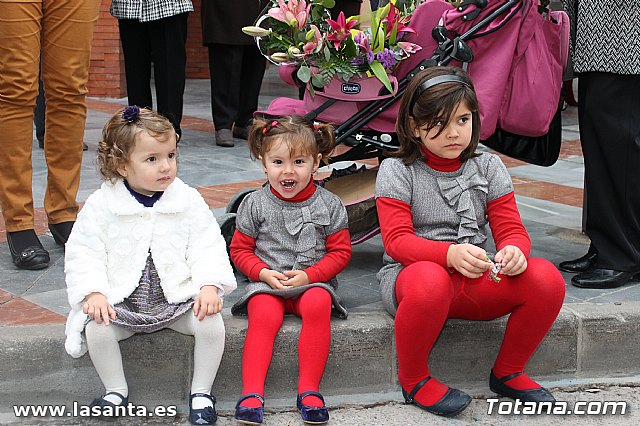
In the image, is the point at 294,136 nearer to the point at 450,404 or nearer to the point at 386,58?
the point at 386,58

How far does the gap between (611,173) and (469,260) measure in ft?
3.84

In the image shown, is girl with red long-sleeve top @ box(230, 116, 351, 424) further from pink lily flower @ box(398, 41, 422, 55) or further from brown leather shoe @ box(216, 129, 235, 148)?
brown leather shoe @ box(216, 129, 235, 148)

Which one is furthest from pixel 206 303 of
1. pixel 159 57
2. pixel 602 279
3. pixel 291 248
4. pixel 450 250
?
pixel 159 57

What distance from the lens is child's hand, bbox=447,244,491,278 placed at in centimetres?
331

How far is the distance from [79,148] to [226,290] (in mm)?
1548

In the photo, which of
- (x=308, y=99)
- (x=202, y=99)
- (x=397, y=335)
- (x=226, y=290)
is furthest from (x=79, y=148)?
(x=202, y=99)

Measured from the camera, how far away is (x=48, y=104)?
448cm

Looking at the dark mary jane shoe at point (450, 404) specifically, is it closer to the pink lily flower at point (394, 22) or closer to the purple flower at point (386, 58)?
the purple flower at point (386, 58)

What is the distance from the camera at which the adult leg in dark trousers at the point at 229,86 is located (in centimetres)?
788

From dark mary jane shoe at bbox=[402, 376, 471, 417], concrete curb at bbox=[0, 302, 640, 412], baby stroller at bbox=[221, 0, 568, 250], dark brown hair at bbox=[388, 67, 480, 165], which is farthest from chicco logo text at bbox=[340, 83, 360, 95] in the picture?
dark mary jane shoe at bbox=[402, 376, 471, 417]

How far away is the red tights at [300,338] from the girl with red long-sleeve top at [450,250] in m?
0.26

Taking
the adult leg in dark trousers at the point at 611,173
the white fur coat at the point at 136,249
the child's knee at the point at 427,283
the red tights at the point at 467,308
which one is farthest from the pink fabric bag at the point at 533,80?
the white fur coat at the point at 136,249

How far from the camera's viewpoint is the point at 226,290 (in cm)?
335

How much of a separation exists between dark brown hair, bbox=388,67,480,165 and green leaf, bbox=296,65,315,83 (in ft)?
1.57
